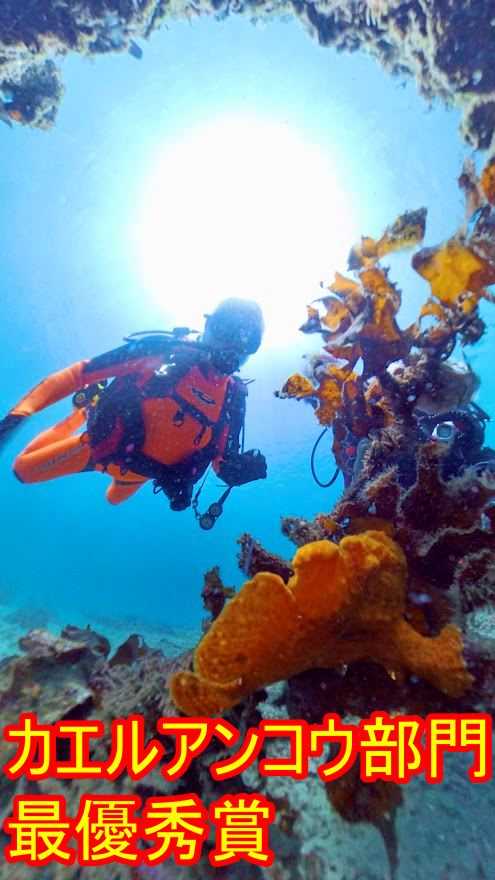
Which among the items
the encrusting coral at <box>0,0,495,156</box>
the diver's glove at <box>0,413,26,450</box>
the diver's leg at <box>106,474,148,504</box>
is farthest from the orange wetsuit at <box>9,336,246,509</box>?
the encrusting coral at <box>0,0,495,156</box>

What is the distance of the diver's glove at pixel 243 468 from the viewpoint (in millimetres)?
6238

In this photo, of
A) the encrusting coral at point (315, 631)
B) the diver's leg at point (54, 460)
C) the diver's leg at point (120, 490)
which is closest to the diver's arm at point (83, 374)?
the diver's leg at point (54, 460)

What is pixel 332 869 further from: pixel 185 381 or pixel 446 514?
pixel 185 381

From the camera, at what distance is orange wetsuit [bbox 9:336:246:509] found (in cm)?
616

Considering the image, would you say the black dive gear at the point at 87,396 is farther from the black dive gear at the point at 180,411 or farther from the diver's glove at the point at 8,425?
the diver's glove at the point at 8,425

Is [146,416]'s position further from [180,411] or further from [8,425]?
[8,425]

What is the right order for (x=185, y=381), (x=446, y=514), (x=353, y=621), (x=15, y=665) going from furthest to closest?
(x=185, y=381), (x=15, y=665), (x=446, y=514), (x=353, y=621)

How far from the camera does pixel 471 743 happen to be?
73.7 inches

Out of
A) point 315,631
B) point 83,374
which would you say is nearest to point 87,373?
point 83,374

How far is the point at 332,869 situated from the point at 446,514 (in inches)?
54.1

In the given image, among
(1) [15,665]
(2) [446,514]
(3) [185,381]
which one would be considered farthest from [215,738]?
(3) [185,381]

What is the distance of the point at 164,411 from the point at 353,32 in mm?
4136

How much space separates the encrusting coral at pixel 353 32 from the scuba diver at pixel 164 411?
2963mm

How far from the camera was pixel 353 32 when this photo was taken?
3.73 meters
